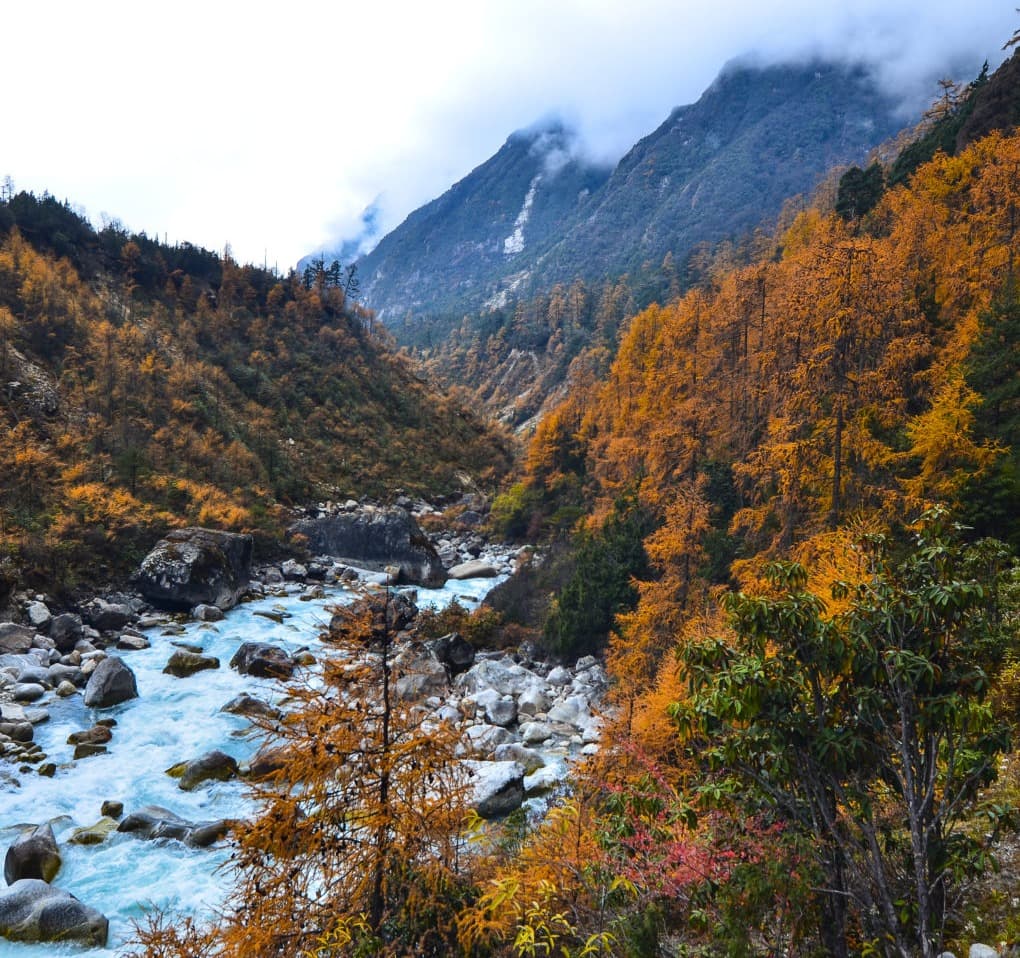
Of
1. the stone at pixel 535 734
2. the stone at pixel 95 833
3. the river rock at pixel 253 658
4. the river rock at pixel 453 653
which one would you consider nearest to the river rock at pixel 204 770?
the stone at pixel 95 833

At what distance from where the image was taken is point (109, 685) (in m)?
15.5

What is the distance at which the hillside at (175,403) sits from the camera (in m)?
26.4

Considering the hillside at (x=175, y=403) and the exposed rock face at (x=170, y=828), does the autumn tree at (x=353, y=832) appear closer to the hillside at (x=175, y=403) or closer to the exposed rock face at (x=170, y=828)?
the exposed rock face at (x=170, y=828)

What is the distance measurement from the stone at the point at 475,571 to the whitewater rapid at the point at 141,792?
53.1 ft

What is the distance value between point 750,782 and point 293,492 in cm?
4414

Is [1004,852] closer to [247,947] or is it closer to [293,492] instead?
[247,947]

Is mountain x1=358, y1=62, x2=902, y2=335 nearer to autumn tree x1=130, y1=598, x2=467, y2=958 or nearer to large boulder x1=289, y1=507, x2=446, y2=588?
large boulder x1=289, y1=507, x2=446, y2=588

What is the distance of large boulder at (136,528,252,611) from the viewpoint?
23438 mm

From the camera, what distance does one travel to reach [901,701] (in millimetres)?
4277

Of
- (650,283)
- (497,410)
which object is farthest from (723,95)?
(497,410)

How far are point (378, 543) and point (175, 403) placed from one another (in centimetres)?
2085

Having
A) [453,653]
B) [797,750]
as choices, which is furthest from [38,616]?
[797,750]

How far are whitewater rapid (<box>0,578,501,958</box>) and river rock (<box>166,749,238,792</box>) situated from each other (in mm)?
177

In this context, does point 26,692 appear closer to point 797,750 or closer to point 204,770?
point 204,770
